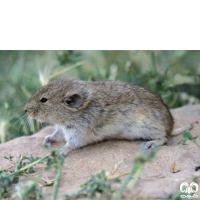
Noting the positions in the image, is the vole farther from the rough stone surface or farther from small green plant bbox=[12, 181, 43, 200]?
small green plant bbox=[12, 181, 43, 200]

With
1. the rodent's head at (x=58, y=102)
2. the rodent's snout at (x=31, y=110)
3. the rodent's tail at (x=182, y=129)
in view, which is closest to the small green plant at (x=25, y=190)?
the rodent's head at (x=58, y=102)

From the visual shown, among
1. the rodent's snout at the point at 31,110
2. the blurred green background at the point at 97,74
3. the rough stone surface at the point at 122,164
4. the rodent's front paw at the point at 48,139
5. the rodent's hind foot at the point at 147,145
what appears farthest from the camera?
the blurred green background at the point at 97,74

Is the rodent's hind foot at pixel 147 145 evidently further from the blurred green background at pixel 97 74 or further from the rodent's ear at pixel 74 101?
the blurred green background at pixel 97 74

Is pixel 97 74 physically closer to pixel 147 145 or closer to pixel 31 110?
pixel 31 110

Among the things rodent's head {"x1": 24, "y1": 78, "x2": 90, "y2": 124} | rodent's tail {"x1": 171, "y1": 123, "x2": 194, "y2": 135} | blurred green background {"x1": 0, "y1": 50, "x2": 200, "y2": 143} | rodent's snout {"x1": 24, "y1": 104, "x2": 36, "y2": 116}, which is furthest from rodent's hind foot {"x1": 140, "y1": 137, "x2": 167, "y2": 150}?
blurred green background {"x1": 0, "y1": 50, "x2": 200, "y2": 143}

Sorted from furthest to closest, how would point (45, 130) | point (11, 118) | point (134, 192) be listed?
point (11, 118) → point (45, 130) → point (134, 192)

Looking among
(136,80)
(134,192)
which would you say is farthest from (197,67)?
(134,192)

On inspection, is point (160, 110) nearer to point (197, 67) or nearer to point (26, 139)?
point (26, 139)
